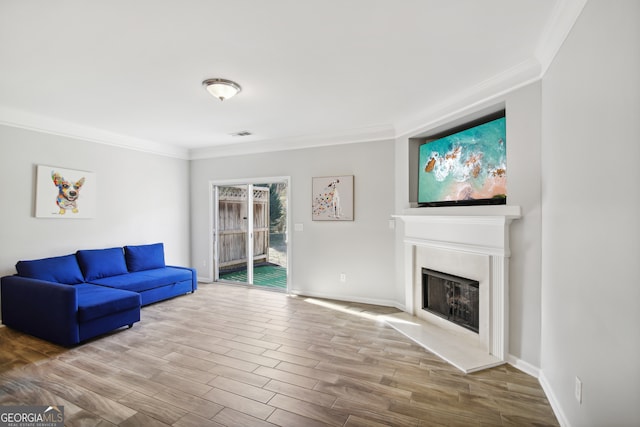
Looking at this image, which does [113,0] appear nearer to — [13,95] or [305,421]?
[13,95]

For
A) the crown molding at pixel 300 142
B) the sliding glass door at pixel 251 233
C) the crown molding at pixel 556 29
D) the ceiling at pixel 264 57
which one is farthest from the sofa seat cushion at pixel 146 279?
the crown molding at pixel 556 29

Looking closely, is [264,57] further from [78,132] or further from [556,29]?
[78,132]

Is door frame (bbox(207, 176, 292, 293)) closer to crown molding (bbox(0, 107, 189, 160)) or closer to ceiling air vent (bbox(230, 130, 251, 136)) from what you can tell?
ceiling air vent (bbox(230, 130, 251, 136))

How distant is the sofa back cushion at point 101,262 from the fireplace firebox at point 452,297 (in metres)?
4.50

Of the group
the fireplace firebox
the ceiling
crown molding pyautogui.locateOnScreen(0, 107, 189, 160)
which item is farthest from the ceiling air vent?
the fireplace firebox

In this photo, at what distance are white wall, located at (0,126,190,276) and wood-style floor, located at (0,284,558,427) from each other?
1.19 meters

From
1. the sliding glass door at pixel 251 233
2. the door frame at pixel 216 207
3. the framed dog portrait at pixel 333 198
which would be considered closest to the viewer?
the framed dog portrait at pixel 333 198

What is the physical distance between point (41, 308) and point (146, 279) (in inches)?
50.0

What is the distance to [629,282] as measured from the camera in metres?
1.25

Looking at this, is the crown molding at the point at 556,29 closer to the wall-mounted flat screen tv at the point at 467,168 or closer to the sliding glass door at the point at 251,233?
the wall-mounted flat screen tv at the point at 467,168

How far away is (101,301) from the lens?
11.0ft

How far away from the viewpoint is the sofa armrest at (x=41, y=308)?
3.10 meters

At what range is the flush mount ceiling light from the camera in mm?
2920

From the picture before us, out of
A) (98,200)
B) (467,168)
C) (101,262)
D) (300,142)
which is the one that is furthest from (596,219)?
(98,200)
